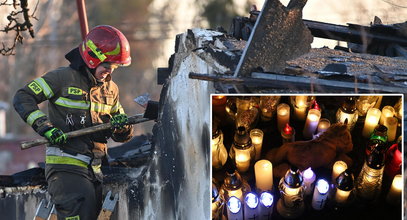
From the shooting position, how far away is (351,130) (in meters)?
5.88

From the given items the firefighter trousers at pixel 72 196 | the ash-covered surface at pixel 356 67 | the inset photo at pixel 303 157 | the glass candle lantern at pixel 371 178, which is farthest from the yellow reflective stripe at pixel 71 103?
the glass candle lantern at pixel 371 178

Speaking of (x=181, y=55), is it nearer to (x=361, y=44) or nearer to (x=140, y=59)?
(x=361, y=44)

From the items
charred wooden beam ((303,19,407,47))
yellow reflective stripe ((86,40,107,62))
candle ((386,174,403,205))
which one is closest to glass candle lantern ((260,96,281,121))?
candle ((386,174,403,205))

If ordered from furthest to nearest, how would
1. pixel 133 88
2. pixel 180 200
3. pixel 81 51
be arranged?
1. pixel 133 88
2. pixel 81 51
3. pixel 180 200

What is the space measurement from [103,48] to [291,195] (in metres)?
2.49

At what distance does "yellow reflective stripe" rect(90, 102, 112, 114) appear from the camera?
280 inches

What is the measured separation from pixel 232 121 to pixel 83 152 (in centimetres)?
189

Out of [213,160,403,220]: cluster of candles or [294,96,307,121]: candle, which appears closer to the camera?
[213,160,403,220]: cluster of candles

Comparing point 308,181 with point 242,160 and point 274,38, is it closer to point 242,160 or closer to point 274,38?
point 242,160

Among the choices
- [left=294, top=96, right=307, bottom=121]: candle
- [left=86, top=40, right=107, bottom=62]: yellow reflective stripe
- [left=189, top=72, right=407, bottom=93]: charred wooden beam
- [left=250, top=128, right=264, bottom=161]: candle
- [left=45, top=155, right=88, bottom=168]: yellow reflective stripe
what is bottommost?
[left=45, top=155, right=88, bottom=168]: yellow reflective stripe

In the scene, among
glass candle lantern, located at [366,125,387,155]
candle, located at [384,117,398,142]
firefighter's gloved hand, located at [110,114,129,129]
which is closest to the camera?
candle, located at [384,117,398,142]

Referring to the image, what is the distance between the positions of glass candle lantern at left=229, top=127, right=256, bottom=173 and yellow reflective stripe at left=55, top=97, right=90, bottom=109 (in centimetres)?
184

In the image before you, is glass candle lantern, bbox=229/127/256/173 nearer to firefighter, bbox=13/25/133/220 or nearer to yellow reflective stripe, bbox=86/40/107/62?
firefighter, bbox=13/25/133/220

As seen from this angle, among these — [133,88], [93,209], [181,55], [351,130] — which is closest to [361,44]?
[181,55]
